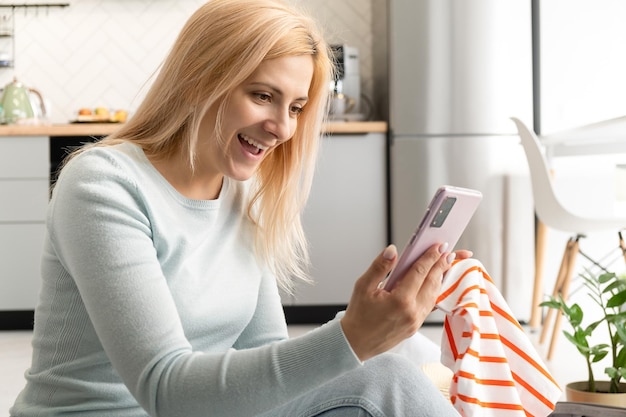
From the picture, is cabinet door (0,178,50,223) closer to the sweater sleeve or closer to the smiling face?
the smiling face

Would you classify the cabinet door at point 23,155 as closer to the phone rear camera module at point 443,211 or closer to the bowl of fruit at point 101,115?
the bowl of fruit at point 101,115

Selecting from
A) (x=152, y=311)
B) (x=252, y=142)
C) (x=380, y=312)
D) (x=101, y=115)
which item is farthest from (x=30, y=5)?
(x=380, y=312)

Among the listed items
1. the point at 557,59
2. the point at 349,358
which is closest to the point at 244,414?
the point at 349,358

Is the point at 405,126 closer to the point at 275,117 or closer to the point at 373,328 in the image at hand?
the point at 275,117

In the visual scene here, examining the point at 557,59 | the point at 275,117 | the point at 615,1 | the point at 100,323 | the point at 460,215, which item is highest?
the point at 615,1

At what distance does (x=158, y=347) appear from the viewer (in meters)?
1.05

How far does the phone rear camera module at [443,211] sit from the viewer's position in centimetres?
110

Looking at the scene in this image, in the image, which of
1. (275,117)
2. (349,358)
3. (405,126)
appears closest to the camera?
(349,358)

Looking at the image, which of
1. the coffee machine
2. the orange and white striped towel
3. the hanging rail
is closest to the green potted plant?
the orange and white striped towel

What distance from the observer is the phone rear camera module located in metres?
1.10

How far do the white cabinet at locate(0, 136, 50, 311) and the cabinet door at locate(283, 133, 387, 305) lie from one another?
1181 millimetres

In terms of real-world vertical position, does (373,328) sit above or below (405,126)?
below

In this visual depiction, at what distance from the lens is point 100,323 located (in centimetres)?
107

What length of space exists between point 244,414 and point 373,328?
0.18m
